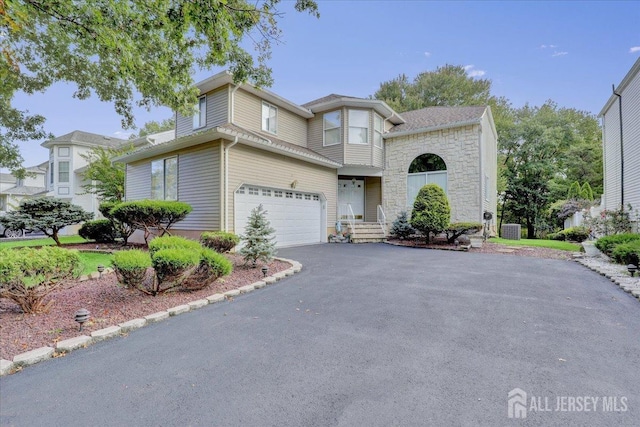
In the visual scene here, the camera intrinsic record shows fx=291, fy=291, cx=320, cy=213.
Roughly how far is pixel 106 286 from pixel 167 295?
4.66 feet

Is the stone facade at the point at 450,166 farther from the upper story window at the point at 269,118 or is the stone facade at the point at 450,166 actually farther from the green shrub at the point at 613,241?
the upper story window at the point at 269,118

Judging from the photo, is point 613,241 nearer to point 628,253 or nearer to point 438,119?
point 628,253

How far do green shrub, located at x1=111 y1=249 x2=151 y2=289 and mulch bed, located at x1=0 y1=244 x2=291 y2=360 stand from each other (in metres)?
0.34

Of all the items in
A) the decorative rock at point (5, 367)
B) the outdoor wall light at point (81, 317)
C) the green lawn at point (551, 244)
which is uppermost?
the green lawn at point (551, 244)

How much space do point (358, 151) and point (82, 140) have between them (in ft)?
67.8

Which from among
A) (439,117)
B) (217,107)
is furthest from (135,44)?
(439,117)

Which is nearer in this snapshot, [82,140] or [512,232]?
[512,232]

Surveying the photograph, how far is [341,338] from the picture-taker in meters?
3.26

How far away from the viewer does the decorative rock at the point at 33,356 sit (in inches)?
106

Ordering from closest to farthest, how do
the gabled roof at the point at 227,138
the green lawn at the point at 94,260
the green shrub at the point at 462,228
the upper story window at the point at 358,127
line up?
the green lawn at the point at 94,260 < the gabled roof at the point at 227,138 < the green shrub at the point at 462,228 < the upper story window at the point at 358,127

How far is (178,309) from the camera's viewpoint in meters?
4.11

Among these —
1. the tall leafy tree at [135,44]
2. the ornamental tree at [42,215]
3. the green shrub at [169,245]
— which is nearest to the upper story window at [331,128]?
the tall leafy tree at [135,44]

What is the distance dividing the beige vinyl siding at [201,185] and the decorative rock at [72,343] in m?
6.04

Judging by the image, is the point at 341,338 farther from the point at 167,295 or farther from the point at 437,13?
the point at 437,13
